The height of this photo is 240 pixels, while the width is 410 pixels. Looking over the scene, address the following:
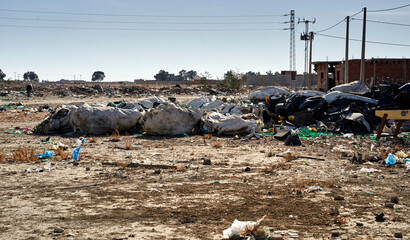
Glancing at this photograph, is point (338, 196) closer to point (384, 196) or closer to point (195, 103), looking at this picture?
point (384, 196)

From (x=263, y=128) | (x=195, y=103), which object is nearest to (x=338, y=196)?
(x=263, y=128)

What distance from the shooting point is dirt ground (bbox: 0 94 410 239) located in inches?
132

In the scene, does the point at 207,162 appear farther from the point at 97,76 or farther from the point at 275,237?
the point at 97,76

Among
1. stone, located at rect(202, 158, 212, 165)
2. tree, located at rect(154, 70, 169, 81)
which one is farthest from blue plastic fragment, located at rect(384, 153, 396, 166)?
tree, located at rect(154, 70, 169, 81)

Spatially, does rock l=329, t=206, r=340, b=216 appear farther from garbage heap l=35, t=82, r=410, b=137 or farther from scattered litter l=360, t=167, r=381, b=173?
garbage heap l=35, t=82, r=410, b=137

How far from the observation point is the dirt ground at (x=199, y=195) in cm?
335

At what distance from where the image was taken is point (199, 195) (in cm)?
441

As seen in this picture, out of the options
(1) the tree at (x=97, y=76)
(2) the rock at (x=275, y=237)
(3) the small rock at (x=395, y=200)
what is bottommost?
(2) the rock at (x=275, y=237)

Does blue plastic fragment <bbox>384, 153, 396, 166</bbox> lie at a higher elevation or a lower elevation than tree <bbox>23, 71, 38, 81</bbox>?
lower

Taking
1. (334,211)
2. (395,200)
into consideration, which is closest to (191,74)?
(395,200)

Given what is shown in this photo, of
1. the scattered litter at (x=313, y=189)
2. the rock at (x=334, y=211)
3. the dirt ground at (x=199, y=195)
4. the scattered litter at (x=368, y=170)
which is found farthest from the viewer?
the scattered litter at (x=368, y=170)

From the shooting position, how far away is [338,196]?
4160 millimetres

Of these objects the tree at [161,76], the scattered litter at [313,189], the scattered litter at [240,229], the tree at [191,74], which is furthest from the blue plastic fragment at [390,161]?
the tree at [191,74]

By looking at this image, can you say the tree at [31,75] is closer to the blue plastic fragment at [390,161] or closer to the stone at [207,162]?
the stone at [207,162]
